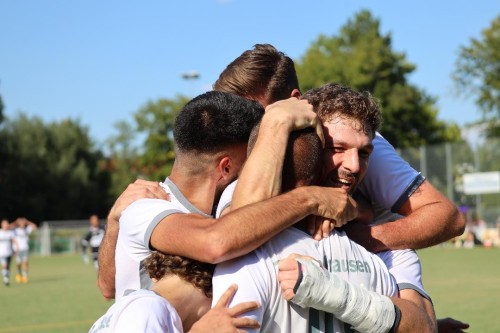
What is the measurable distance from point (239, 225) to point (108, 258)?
1.45m

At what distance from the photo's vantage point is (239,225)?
3.04 meters

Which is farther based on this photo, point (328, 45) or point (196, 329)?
point (328, 45)

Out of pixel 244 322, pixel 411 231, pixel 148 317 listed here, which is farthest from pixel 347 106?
pixel 148 317

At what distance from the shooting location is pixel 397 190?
4008 millimetres

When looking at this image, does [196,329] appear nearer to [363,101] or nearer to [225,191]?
[225,191]

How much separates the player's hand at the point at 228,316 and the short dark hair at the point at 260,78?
5.36 feet

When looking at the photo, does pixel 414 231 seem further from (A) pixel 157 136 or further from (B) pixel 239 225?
(A) pixel 157 136

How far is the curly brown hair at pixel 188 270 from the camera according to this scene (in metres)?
3.20

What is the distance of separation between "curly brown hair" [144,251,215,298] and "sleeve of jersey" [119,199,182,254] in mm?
111

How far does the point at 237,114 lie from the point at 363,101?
20.4 inches

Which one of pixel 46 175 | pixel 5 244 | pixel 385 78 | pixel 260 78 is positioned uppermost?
pixel 260 78

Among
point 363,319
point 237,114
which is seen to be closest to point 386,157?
point 237,114

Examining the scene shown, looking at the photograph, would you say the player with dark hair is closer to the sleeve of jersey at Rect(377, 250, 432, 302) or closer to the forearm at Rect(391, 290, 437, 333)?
the forearm at Rect(391, 290, 437, 333)

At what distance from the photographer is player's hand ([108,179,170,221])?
148 inches
